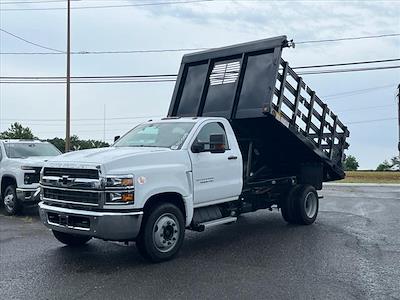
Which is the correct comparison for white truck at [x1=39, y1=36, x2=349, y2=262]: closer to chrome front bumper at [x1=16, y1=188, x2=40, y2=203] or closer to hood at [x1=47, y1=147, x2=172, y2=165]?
hood at [x1=47, y1=147, x2=172, y2=165]

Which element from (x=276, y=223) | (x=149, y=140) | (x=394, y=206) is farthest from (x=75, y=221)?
(x=394, y=206)

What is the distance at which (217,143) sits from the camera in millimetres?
7863

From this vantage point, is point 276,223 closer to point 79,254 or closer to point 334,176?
point 334,176

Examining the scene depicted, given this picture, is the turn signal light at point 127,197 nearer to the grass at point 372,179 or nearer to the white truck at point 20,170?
the white truck at point 20,170

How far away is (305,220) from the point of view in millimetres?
10188

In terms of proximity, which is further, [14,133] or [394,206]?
[14,133]

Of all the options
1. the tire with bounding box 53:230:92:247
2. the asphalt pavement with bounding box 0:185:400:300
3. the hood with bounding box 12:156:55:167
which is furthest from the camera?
the hood with bounding box 12:156:55:167

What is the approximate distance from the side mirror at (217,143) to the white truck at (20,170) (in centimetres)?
527

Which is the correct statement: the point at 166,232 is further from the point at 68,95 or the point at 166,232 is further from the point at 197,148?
the point at 68,95

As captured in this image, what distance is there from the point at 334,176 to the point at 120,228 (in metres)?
6.86

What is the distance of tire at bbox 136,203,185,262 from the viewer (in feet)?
22.1

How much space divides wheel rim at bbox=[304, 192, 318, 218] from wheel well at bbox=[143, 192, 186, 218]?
3.87m

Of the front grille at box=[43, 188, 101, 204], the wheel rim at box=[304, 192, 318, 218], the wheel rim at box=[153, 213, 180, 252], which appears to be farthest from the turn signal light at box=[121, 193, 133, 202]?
the wheel rim at box=[304, 192, 318, 218]

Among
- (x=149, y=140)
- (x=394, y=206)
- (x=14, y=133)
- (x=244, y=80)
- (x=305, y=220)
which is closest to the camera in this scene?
(x=149, y=140)
